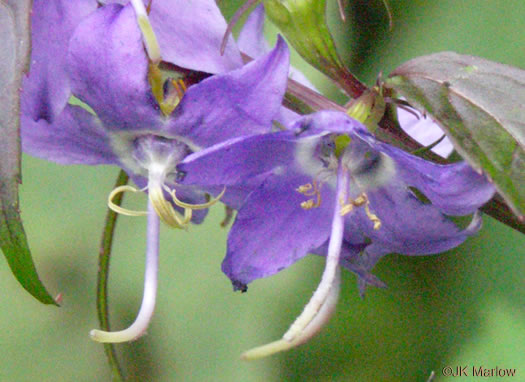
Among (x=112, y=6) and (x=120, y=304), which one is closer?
(x=112, y=6)

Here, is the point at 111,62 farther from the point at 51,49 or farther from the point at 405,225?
the point at 405,225

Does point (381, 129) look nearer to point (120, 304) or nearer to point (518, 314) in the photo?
point (518, 314)

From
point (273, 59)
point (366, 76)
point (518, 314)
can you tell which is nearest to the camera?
point (273, 59)

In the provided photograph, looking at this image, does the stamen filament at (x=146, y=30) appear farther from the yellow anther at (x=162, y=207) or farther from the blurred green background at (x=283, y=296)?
the blurred green background at (x=283, y=296)

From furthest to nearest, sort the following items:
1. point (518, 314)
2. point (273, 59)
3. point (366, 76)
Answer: point (366, 76)
point (518, 314)
point (273, 59)

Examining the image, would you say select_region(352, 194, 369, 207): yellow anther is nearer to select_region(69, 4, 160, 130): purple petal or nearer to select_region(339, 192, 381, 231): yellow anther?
select_region(339, 192, 381, 231): yellow anther

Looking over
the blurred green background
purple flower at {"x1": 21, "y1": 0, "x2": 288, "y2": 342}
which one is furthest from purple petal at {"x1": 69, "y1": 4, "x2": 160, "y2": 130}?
the blurred green background

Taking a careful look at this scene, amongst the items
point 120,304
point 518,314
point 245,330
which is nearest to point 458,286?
point 518,314

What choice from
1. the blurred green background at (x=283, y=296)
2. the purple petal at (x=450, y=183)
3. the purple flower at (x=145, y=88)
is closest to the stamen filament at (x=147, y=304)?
the purple flower at (x=145, y=88)
